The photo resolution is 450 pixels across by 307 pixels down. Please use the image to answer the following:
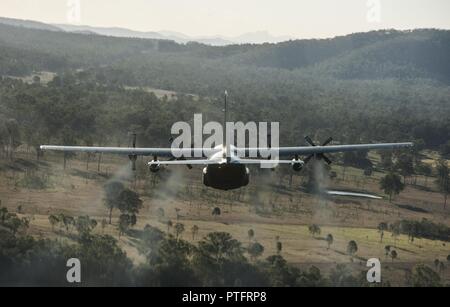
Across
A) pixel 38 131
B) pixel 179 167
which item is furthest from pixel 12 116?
pixel 179 167

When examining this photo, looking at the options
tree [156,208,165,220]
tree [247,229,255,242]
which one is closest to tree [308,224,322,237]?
tree [247,229,255,242]

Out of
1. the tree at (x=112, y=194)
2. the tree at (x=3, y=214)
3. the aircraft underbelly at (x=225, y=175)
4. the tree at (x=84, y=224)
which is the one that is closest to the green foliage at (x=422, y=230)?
the tree at (x=112, y=194)

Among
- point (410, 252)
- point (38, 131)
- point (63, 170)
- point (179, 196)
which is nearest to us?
point (410, 252)

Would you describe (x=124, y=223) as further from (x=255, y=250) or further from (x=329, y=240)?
(x=329, y=240)

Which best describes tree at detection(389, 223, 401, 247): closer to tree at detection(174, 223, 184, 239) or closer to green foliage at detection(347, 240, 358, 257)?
green foliage at detection(347, 240, 358, 257)

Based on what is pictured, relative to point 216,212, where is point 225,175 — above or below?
above

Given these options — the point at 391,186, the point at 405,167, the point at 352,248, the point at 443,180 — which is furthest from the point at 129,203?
the point at 443,180
